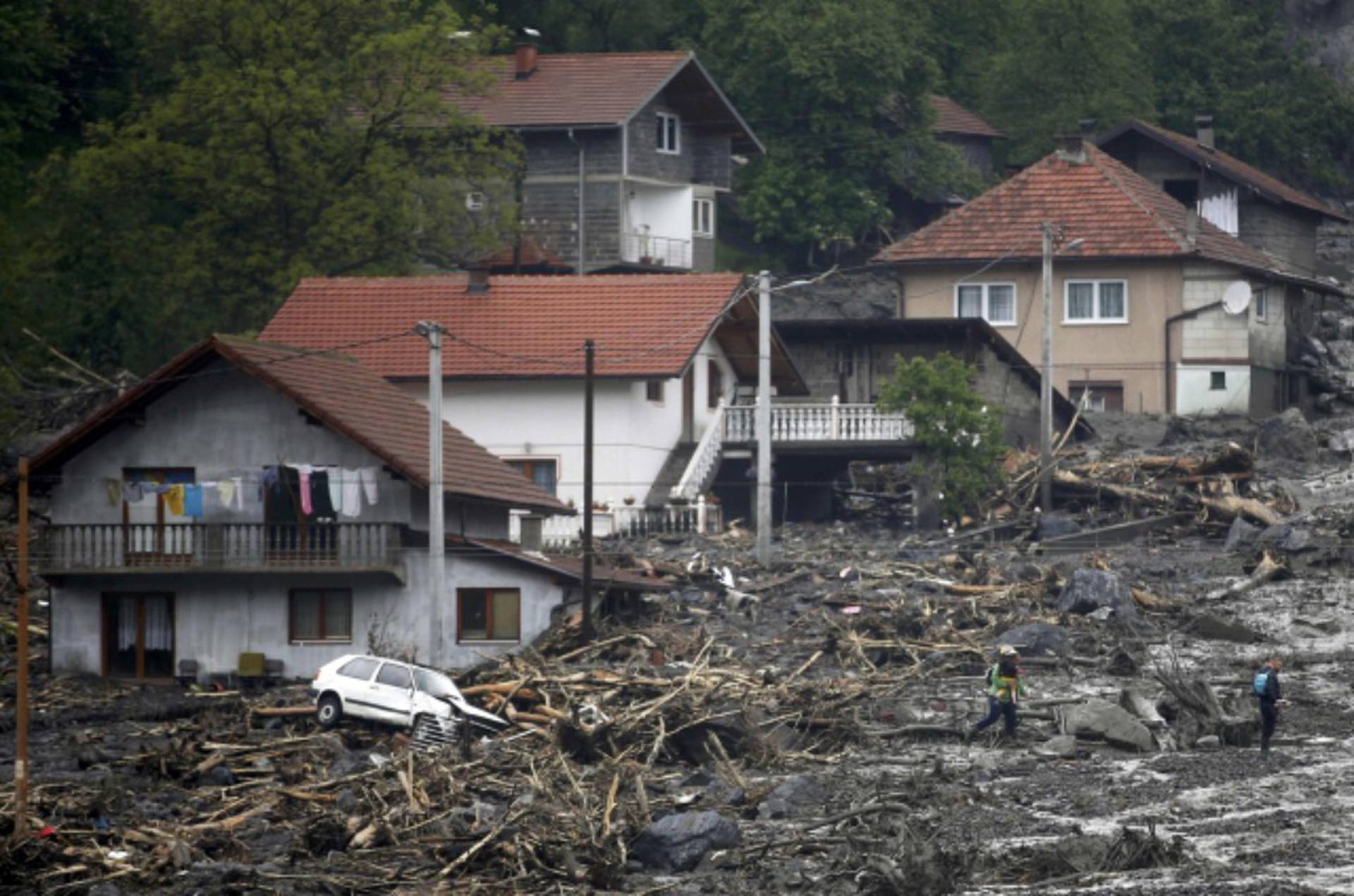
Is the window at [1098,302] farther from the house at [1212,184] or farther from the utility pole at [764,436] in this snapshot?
the utility pole at [764,436]

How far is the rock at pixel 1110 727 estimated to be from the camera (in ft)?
134

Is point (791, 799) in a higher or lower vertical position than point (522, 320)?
lower

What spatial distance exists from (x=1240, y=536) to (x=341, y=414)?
18959mm

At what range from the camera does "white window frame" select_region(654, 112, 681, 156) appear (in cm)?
8344

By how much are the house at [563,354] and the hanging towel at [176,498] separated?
12043 mm

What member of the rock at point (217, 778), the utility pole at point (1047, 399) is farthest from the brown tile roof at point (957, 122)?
the rock at point (217, 778)

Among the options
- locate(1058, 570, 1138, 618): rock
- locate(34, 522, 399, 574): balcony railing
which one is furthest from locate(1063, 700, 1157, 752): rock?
locate(34, 522, 399, 574): balcony railing

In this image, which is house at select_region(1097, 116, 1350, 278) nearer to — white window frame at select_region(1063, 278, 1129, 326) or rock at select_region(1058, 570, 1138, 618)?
white window frame at select_region(1063, 278, 1129, 326)

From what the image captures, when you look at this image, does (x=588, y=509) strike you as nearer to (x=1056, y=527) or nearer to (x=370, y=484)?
(x=370, y=484)

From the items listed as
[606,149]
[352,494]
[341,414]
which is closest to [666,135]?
[606,149]

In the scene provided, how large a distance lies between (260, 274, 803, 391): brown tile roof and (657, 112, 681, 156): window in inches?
697

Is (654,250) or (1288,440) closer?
(1288,440)

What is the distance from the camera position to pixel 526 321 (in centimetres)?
6488

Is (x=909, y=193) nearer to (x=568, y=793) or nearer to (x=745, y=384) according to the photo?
(x=745, y=384)
